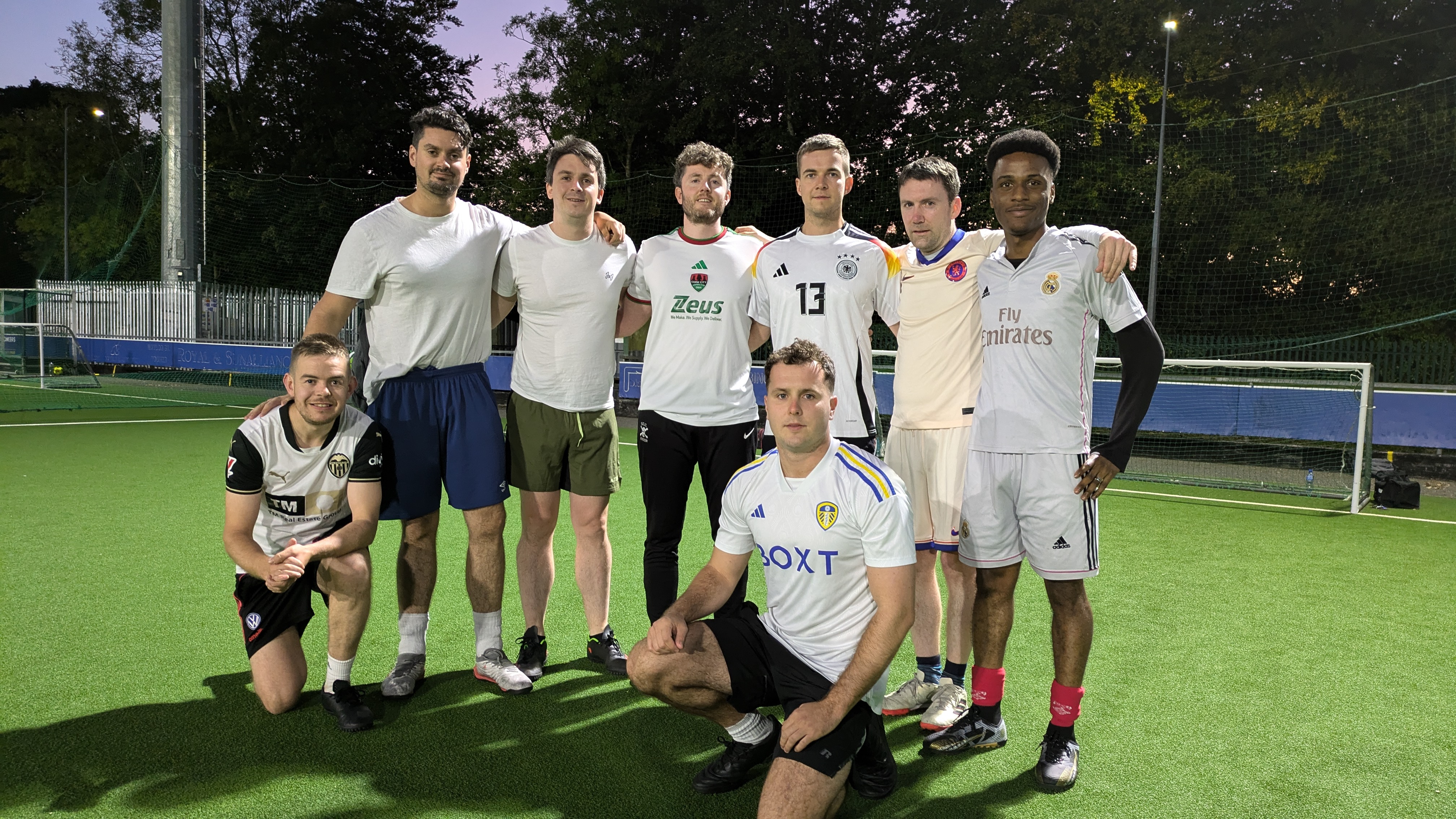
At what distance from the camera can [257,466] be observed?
360 cm

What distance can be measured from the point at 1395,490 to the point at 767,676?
26.0 ft

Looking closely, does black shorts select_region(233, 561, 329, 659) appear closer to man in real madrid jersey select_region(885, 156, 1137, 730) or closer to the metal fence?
man in real madrid jersey select_region(885, 156, 1137, 730)

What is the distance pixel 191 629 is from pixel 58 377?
17985 millimetres

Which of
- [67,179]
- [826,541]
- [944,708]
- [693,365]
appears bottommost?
[944,708]

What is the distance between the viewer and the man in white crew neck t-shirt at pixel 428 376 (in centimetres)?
388

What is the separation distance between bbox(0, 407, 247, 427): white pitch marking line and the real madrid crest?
498 inches

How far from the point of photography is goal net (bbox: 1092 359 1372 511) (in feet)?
33.9

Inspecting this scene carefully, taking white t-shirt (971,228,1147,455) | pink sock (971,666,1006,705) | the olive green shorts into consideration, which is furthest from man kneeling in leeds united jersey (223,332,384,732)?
white t-shirt (971,228,1147,455)

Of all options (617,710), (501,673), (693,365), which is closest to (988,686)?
(617,710)

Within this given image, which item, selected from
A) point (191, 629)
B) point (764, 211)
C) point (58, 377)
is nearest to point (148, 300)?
point (58, 377)

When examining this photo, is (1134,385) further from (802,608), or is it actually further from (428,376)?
(428,376)

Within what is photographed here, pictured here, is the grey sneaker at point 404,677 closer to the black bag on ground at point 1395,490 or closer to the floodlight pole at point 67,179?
the black bag on ground at point 1395,490

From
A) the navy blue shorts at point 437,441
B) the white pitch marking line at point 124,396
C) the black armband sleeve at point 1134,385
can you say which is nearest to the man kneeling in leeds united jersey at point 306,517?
the navy blue shorts at point 437,441

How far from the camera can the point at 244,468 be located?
3576mm
